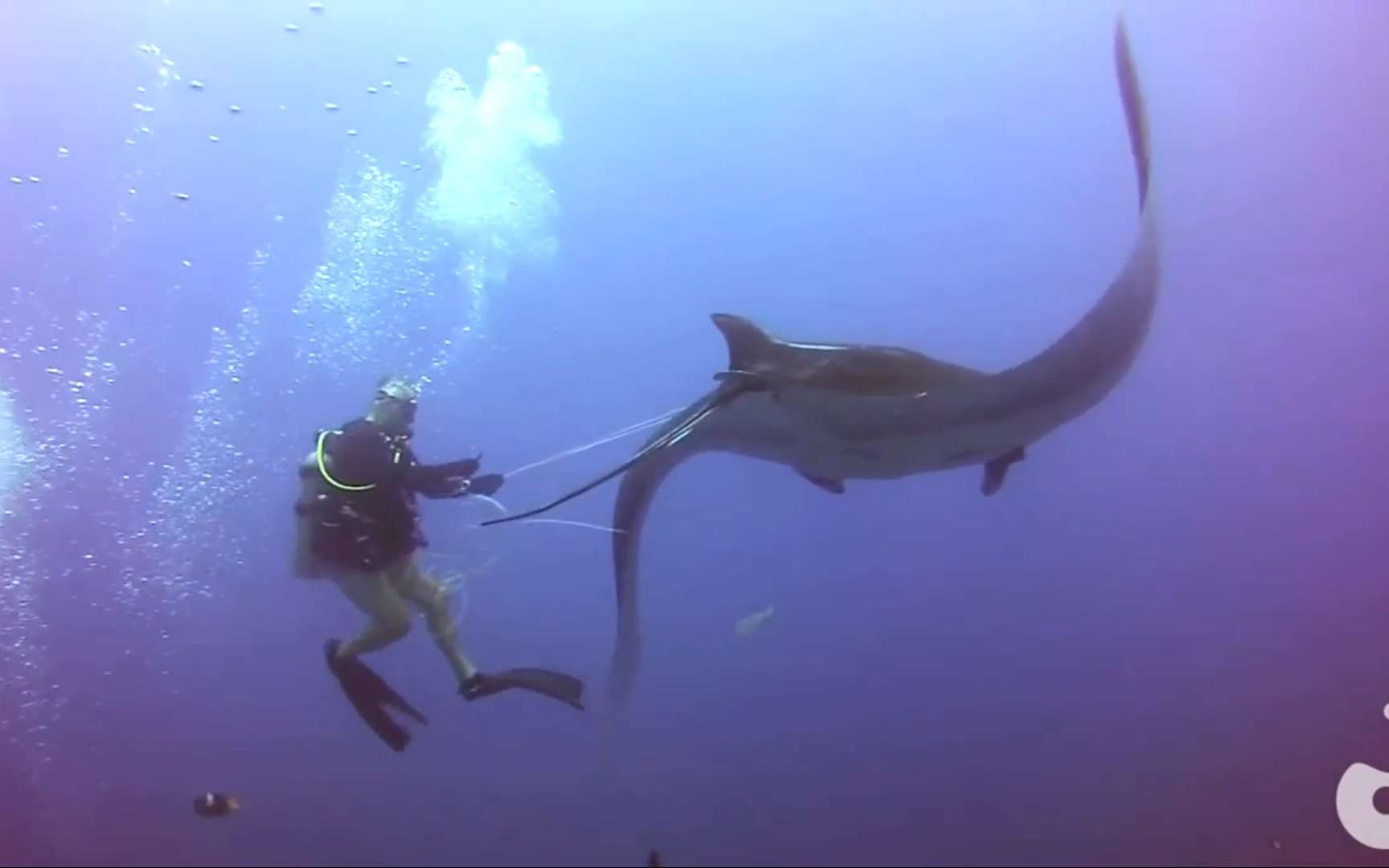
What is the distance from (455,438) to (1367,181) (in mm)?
1891

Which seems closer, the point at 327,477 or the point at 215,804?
the point at 327,477

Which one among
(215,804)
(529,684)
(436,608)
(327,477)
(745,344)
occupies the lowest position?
(215,804)

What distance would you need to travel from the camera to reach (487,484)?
1.82m

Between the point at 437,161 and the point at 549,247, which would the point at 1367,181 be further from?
the point at 437,161

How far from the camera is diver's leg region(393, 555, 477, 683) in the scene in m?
1.85

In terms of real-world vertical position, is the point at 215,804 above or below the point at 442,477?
below

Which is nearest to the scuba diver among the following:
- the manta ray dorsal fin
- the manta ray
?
the manta ray

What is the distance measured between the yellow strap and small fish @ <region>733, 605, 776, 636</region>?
2.60 ft

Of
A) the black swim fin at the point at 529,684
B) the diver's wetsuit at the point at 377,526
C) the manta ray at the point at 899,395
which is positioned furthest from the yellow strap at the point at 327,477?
the black swim fin at the point at 529,684

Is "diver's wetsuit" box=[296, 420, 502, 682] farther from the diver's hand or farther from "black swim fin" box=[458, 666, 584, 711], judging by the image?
"black swim fin" box=[458, 666, 584, 711]

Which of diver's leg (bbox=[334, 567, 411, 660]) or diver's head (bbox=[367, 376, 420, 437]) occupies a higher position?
diver's head (bbox=[367, 376, 420, 437])

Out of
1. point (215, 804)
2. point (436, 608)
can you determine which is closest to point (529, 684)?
point (436, 608)

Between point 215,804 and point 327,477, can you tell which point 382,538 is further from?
point 215,804

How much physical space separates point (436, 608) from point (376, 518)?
0.73 ft
